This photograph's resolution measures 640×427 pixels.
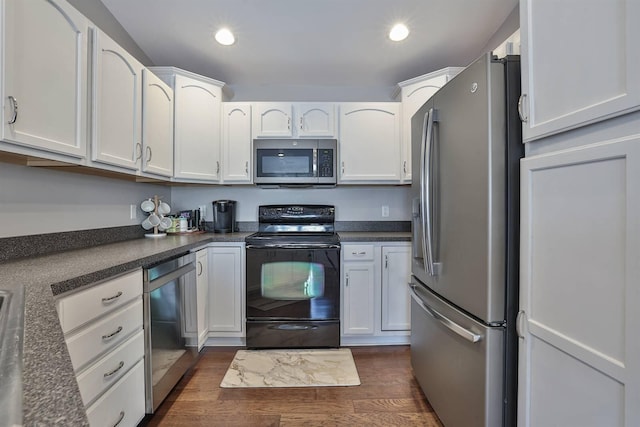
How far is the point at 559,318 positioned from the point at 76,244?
7.57ft

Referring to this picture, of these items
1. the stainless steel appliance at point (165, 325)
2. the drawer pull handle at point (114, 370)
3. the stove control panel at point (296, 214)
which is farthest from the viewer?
the stove control panel at point (296, 214)

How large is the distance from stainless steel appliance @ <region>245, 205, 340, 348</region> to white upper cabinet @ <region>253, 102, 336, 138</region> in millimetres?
994

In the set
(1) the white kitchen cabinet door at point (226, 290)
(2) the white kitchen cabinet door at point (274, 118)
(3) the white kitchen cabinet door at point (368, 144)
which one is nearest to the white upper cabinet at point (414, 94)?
(3) the white kitchen cabinet door at point (368, 144)

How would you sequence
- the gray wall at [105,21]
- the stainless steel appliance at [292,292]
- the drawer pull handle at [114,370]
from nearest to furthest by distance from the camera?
the drawer pull handle at [114,370]
the gray wall at [105,21]
the stainless steel appliance at [292,292]

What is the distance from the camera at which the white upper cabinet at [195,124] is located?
7.66 feet

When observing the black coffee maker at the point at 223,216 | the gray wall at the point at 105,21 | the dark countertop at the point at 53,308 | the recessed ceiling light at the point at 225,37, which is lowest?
the dark countertop at the point at 53,308

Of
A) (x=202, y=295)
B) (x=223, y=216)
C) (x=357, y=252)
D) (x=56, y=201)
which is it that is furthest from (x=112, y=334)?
(x=357, y=252)

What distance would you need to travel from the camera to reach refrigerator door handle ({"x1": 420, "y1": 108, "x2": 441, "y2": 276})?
4.73 ft

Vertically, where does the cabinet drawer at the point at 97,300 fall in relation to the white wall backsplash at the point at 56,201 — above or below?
below

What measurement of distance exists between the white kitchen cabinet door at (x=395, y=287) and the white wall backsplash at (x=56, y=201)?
2069 millimetres

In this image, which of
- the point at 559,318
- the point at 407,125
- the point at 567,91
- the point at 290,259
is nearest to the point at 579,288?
the point at 559,318

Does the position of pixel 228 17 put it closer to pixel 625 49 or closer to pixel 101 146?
pixel 101 146

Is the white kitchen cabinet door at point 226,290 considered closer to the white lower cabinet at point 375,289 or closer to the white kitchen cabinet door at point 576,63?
the white lower cabinet at point 375,289

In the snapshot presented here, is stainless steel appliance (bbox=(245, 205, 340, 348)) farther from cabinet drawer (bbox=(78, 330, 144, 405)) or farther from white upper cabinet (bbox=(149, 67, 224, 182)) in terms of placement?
cabinet drawer (bbox=(78, 330, 144, 405))
